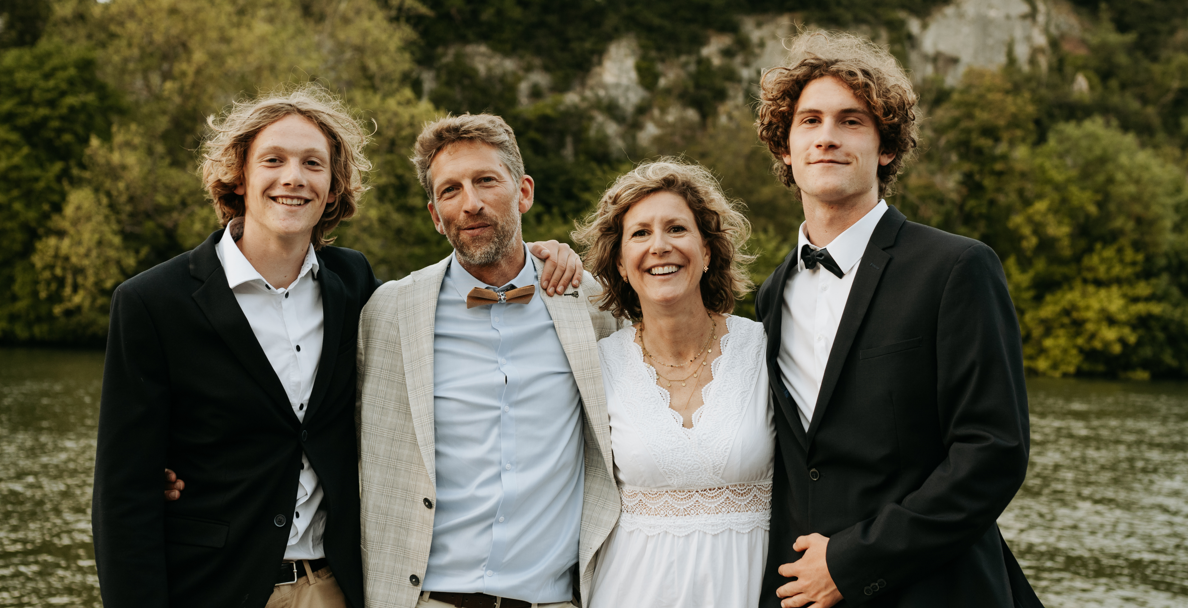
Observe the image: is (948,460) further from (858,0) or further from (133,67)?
(858,0)

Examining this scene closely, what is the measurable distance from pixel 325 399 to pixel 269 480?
375 mm

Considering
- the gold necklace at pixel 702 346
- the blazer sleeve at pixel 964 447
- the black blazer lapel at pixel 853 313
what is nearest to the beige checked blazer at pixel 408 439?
the gold necklace at pixel 702 346

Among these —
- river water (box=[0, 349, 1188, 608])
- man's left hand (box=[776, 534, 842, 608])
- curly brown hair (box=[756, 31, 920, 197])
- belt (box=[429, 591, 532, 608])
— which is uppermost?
curly brown hair (box=[756, 31, 920, 197])

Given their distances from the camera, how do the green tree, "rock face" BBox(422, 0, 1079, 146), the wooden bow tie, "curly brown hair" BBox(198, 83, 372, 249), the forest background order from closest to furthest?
"curly brown hair" BBox(198, 83, 372, 249) → the wooden bow tie → the forest background → the green tree → "rock face" BBox(422, 0, 1079, 146)

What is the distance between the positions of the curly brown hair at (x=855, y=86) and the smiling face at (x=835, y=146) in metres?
0.04

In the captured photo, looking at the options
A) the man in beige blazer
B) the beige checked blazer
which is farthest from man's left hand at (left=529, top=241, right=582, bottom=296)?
the beige checked blazer

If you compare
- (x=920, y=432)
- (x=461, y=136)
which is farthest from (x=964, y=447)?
(x=461, y=136)

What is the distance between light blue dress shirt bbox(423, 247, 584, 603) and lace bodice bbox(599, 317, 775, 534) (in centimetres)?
25

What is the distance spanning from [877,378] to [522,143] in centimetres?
4222

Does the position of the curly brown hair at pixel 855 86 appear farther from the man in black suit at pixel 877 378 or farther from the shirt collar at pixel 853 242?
the shirt collar at pixel 853 242

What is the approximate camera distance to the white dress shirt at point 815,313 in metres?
3.06

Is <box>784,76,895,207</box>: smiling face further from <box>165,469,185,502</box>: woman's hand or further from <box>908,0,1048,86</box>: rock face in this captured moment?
<box>908,0,1048,86</box>: rock face

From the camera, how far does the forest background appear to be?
2653 cm

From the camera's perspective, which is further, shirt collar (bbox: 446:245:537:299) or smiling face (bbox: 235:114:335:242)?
shirt collar (bbox: 446:245:537:299)
